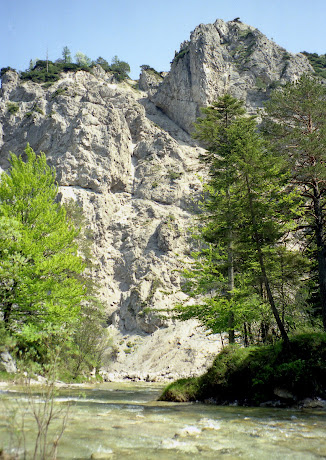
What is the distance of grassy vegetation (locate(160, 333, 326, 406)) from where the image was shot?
1051cm

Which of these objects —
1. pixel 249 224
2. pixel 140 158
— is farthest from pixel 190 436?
pixel 140 158

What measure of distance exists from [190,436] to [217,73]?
277ft

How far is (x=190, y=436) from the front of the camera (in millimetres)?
5723

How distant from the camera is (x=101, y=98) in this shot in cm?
7169

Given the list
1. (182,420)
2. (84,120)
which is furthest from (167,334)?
(84,120)

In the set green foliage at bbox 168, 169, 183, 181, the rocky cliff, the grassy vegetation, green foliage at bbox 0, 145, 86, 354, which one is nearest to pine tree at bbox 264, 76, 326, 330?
the grassy vegetation

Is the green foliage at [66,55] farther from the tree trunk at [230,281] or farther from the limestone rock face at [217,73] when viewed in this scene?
the tree trunk at [230,281]

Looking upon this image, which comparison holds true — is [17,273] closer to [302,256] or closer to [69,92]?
[302,256]

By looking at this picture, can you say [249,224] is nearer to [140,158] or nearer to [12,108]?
[140,158]

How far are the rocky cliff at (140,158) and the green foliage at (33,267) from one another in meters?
27.2

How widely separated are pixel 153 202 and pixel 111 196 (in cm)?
848

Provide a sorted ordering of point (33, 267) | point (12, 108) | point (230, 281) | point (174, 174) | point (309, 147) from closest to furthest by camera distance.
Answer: point (33, 267)
point (230, 281)
point (309, 147)
point (174, 174)
point (12, 108)

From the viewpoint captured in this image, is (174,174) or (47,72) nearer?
(174,174)

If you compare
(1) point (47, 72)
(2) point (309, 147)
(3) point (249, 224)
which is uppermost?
(1) point (47, 72)
